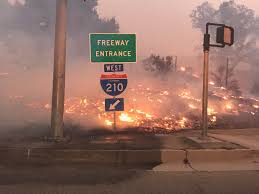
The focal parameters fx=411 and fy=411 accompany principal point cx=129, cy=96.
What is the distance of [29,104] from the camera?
15.7 meters

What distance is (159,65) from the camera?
118ft

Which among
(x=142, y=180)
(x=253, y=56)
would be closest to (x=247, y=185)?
(x=142, y=180)

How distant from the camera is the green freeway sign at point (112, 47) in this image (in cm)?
918

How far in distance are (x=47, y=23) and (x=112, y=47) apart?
24.6 meters

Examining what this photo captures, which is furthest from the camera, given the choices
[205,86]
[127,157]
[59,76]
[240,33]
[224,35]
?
[240,33]

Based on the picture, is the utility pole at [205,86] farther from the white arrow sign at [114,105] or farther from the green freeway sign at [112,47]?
the white arrow sign at [114,105]

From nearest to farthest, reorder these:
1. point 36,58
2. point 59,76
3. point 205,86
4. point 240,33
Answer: point 59,76 < point 205,86 < point 36,58 < point 240,33

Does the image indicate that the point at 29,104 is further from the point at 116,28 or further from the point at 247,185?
the point at 116,28

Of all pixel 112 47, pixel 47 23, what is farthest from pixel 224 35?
pixel 47 23

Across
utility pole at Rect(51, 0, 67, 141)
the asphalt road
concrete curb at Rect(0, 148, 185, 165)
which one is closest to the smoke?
utility pole at Rect(51, 0, 67, 141)

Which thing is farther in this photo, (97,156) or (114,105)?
(114,105)

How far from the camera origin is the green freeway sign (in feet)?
30.1

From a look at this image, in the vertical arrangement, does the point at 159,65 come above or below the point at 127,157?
above

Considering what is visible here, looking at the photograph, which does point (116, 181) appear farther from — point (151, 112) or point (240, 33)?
point (240, 33)
